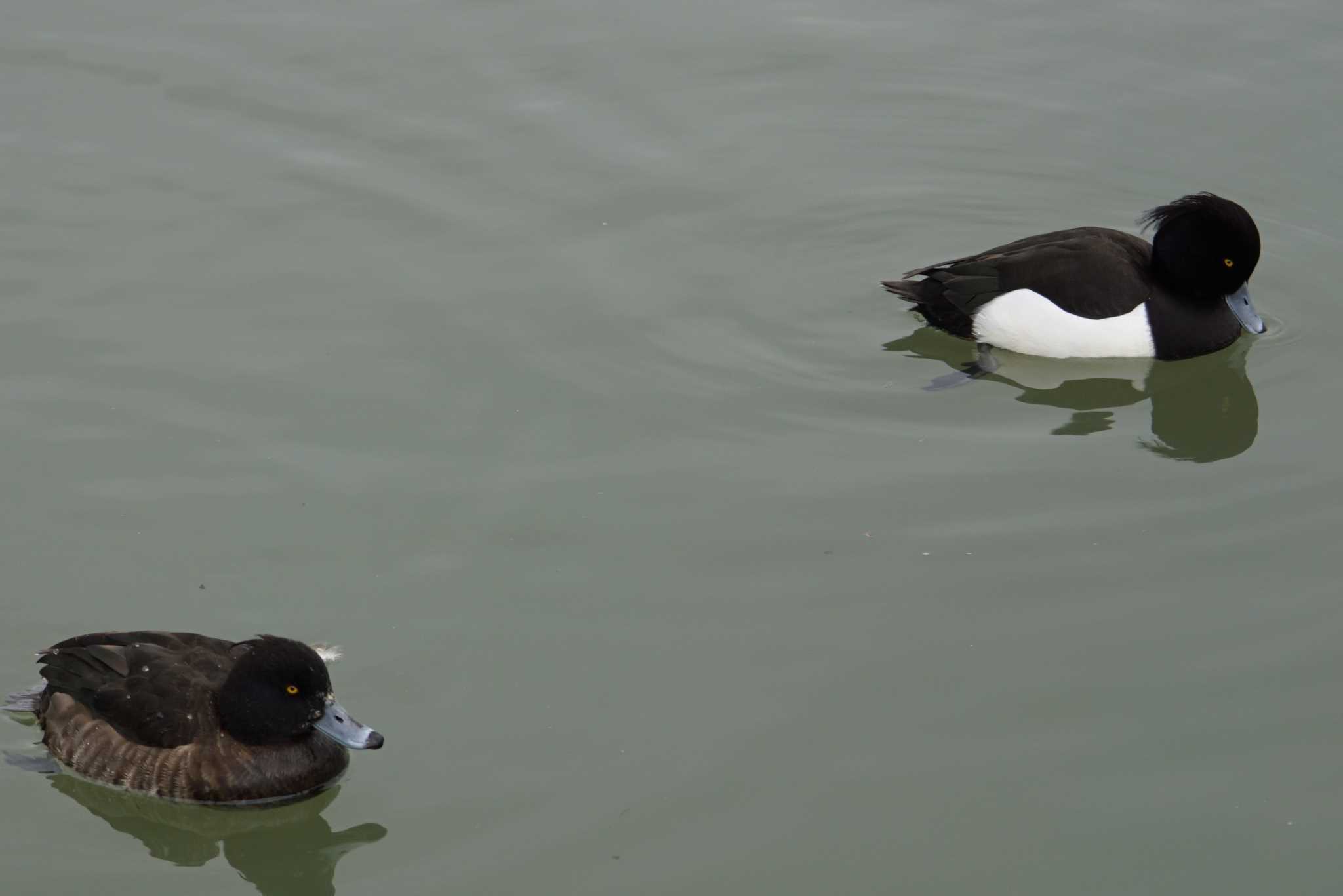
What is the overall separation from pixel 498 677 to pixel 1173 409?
4158mm

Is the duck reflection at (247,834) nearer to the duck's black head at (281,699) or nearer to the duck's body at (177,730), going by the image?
the duck's body at (177,730)

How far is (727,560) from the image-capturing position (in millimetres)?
7430

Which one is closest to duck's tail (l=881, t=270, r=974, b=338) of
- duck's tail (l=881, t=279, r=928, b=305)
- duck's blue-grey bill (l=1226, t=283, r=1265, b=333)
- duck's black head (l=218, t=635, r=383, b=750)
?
duck's tail (l=881, t=279, r=928, b=305)

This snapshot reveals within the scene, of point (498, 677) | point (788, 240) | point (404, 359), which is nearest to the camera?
point (498, 677)

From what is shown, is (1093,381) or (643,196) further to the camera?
(643,196)

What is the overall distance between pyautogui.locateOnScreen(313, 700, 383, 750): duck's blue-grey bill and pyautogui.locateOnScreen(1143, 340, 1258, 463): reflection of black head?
169 inches

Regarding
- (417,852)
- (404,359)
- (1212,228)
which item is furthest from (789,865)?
(1212,228)

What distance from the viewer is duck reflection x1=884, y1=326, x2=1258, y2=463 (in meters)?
8.65

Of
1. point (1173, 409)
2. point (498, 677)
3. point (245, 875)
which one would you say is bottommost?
point (245, 875)

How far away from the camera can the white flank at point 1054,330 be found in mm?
9180

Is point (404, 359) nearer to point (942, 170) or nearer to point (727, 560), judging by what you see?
point (727, 560)

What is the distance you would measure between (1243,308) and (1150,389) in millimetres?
695

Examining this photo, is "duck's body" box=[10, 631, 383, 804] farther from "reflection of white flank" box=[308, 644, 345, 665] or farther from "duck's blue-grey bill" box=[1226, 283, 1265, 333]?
"duck's blue-grey bill" box=[1226, 283, 1265, 333]

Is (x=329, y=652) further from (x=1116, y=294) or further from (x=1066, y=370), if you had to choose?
(x=1116, y=294)
